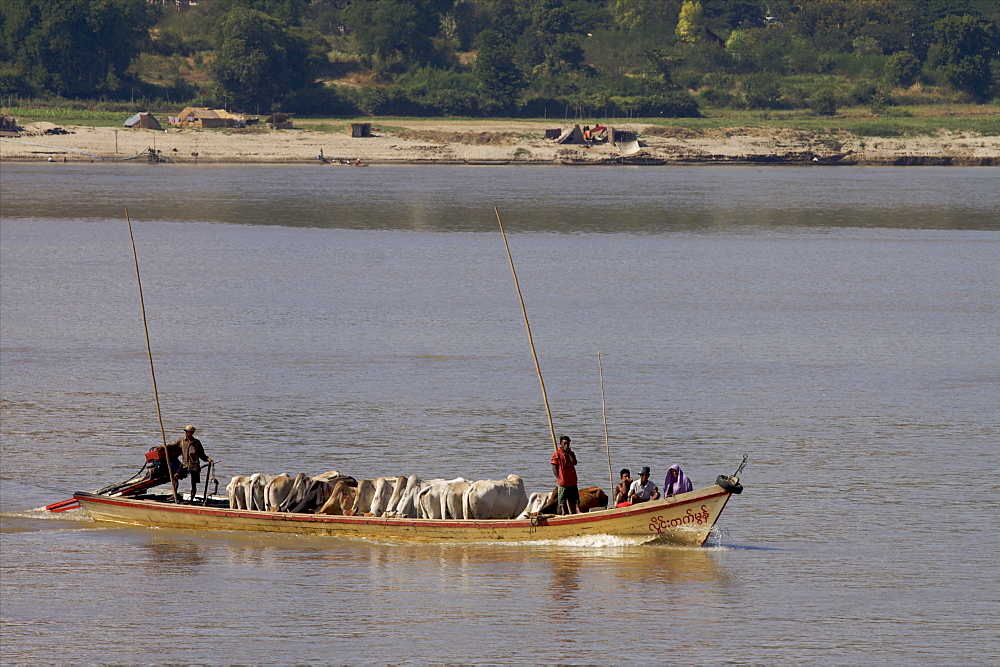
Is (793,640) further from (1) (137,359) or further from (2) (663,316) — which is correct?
(2) (663,316)

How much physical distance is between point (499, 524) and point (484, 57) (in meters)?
89.8

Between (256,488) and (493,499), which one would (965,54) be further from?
(256,488)

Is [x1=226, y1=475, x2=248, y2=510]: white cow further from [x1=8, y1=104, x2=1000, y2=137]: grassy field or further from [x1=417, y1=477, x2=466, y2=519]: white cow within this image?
[x1=8, y1=104, x2=1000, y2=137]: grassy field

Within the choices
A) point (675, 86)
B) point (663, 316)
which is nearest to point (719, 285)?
point (663, 316)

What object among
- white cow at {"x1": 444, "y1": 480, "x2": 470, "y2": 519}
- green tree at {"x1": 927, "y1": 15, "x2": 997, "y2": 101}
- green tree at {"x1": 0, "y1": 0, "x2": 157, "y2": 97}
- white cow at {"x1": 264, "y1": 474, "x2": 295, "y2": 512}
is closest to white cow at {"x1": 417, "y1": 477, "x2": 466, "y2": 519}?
white cow at {"x1": 444, "y1": 480, "x2": 470, "y2": 519}

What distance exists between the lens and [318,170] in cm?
9369

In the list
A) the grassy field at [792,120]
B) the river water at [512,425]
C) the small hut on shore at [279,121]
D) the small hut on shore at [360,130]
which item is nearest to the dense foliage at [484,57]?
the grassy field at [792,120]

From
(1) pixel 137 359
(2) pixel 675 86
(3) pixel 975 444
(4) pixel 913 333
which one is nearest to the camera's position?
(3) pixel 975 444

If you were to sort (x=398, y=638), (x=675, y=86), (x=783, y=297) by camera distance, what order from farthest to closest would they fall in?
1. (x=675, y=86)
2. (x=783, y=297)
3. (x=398, y=638)

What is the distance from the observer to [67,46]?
103000 millimetres

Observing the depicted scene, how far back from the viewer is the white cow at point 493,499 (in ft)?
56.9

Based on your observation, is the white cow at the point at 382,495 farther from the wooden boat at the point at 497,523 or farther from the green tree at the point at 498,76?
the green tree at the point at 498,76

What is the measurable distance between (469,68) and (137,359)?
85272mm

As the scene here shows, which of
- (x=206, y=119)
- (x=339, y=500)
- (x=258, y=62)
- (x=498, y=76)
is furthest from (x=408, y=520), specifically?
(x=498, y=76)
